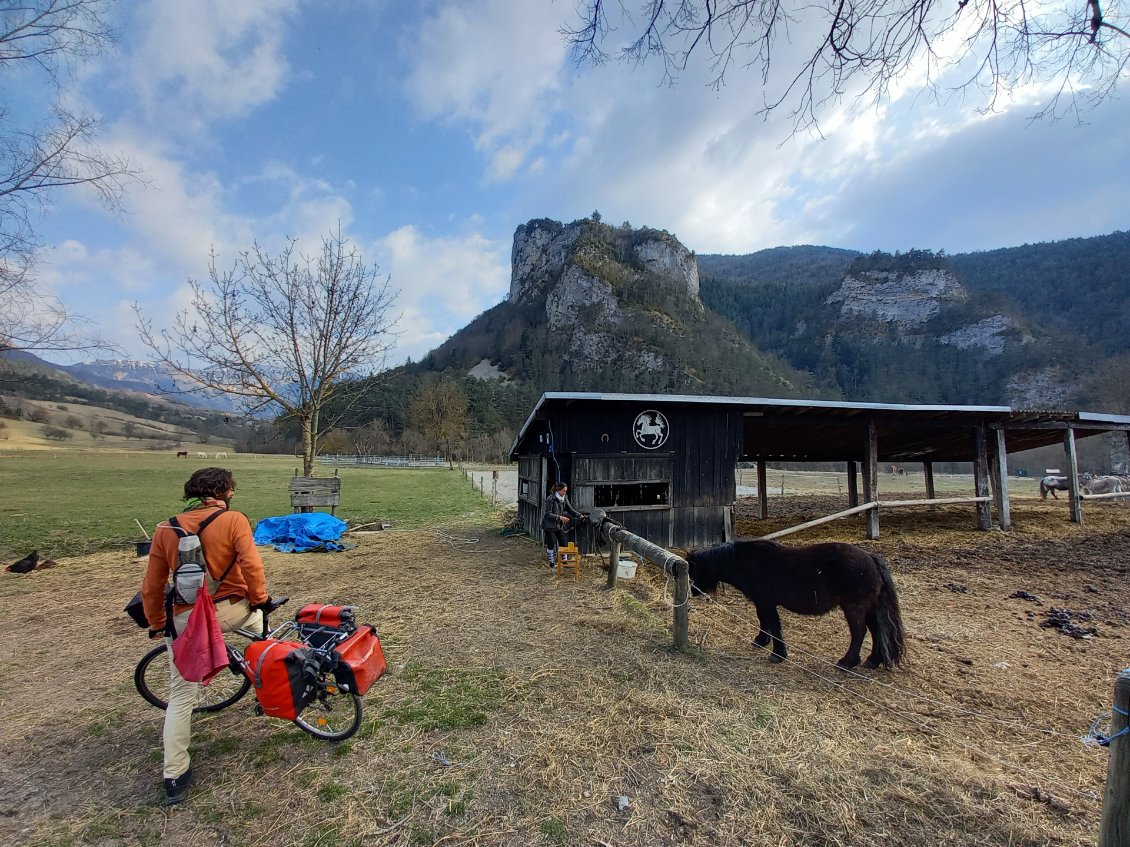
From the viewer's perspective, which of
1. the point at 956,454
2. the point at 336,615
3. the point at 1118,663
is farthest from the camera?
the point at 956,454

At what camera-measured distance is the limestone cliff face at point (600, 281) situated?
115 m

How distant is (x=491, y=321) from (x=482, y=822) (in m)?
A: 153

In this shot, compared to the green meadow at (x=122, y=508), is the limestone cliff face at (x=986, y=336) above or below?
above

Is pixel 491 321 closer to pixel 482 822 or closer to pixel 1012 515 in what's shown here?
pixel 1012 515

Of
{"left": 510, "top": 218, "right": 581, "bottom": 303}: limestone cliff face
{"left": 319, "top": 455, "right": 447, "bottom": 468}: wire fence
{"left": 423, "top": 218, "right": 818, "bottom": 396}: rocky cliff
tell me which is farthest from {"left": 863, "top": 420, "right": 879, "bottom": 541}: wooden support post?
{"left": 510, "top": 218, "right": 581, "bottom": 303}: limestone cliff face

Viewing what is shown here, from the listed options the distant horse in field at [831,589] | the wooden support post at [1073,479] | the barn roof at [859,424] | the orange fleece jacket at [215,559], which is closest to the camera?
the orange fleece jacket at [215,559]

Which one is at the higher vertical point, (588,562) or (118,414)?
(118,414)

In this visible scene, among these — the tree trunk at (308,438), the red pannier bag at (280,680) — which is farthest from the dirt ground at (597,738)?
the tree trunk at (308,438)

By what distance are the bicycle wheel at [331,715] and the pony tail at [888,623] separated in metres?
4.46

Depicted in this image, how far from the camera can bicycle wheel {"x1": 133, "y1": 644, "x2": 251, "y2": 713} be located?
12.4 feet

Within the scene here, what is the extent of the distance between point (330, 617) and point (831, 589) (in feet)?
13.9

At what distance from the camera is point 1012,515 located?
1535 centimetres

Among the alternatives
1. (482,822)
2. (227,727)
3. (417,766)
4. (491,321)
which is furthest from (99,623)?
(491,321)

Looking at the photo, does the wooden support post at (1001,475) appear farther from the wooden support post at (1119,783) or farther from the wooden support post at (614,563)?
the wooden support post at (1119,783)
